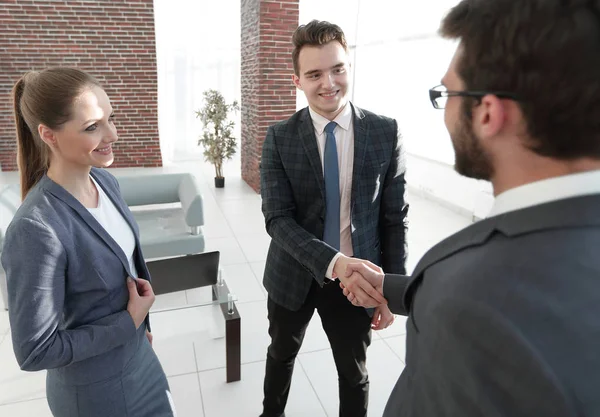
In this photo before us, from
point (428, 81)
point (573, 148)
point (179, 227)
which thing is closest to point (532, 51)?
point (573, 148)

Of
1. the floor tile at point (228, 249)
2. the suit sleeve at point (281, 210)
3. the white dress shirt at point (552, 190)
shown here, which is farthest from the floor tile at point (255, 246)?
the white dress shirt at point (552, 190)

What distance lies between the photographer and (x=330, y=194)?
168cm

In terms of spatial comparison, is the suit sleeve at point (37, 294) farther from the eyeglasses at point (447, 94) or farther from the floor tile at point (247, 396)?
the floor tile at point (247, 396)

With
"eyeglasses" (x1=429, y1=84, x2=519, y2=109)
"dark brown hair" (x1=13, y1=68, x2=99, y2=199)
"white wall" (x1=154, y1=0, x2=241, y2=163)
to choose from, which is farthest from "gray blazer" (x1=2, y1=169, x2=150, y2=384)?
"white wall" (x1=154, y1=0, x2=241, y2=163)

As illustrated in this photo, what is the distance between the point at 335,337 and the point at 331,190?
626mm

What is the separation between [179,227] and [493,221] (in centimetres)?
376

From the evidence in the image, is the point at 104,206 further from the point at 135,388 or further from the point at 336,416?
the point at 336,416

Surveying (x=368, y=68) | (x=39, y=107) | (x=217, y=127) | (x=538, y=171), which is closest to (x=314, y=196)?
(x=39, y=107)

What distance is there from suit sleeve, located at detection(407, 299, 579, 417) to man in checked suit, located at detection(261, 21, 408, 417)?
93cm

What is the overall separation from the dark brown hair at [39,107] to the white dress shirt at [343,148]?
2.71 ft

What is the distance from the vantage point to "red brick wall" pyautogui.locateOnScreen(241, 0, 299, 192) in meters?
5.68

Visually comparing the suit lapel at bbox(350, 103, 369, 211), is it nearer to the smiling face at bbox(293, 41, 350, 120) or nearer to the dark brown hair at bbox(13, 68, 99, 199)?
the smiling face at bbox(293, 41, 350, 120)

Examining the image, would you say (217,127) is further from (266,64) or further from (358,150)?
(358,150)

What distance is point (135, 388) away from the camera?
133 cm
